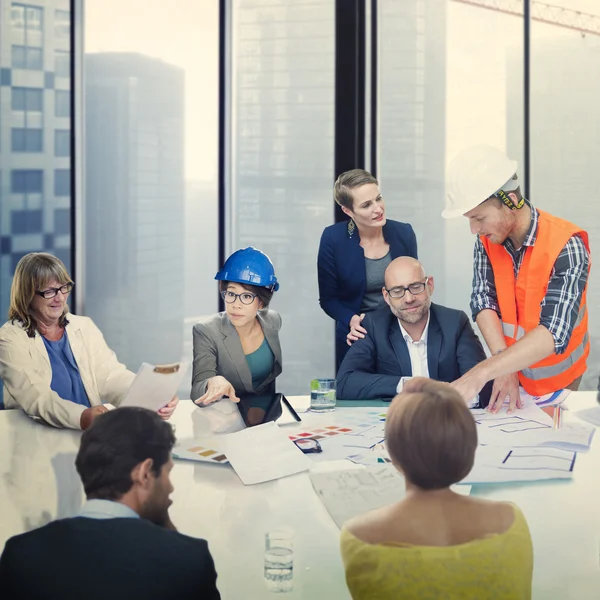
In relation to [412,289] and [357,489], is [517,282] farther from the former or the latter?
[357,489]

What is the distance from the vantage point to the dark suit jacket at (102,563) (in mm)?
1364

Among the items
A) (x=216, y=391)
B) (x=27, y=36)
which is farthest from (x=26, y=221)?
(x=216, y=391)

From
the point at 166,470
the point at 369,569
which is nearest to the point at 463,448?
the point at 369,569

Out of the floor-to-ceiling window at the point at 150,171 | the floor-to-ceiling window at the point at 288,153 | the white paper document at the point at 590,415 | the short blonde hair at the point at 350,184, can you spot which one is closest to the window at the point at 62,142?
the floor-to-ceiling window at the point at 150,171

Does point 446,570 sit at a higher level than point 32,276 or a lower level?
lower

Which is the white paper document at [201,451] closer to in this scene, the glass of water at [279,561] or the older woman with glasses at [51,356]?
the older woman with glasses at [51,356]

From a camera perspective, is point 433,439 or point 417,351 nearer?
point 433,439

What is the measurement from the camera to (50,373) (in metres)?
3.22

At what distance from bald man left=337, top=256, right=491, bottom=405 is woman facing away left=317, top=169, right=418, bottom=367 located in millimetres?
450

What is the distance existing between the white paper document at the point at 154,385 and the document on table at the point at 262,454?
229 millimetres

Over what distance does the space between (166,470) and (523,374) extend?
2080mm

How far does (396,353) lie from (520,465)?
105cm

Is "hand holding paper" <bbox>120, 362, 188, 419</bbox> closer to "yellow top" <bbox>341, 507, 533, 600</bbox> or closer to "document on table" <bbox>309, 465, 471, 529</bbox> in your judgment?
"document on table" <bbox>309, 465, 471, 529</bbox>

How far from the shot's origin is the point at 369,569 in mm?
1424
